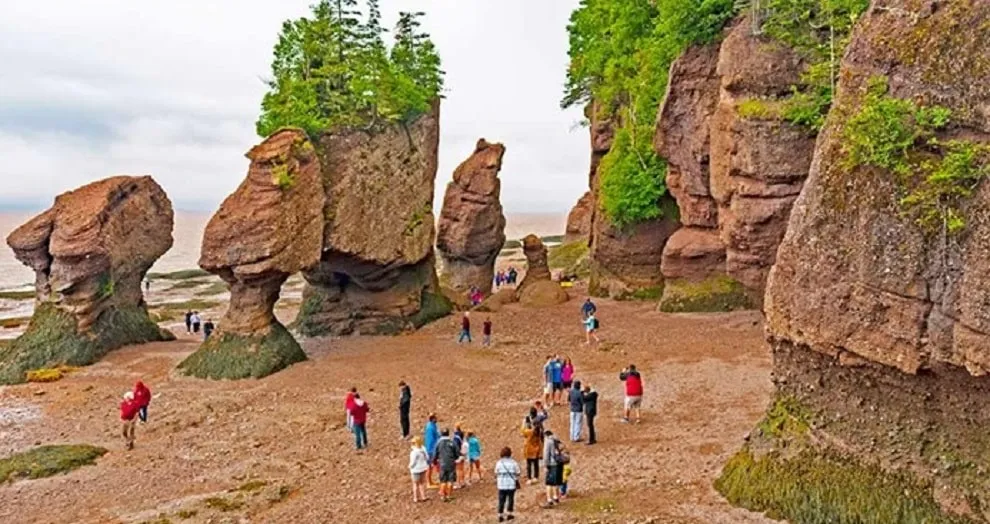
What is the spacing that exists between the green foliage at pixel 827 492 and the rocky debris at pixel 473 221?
36450mm

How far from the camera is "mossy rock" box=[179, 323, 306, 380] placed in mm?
32812

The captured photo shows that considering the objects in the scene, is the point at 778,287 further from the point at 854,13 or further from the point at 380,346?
the point at 380,346

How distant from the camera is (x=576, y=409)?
68.9 feet

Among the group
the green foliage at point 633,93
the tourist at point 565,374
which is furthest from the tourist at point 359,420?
the green foliage at point 633,93

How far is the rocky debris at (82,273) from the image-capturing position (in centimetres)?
3706

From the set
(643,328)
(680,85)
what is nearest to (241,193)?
(643,328)

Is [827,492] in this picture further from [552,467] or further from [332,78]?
[332,78]

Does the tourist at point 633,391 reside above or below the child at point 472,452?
above

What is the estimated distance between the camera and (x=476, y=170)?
52.4 metres

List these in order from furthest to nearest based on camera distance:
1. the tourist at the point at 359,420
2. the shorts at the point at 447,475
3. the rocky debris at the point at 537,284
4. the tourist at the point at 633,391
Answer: the rocky debris at the point at 537,284 → the tourist at the point at 359,420 → the tourist at the point at 633,391 → the shorts at the point at 447,475

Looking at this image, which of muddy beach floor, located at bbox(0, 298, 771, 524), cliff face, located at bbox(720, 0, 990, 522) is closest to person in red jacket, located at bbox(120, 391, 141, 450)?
muddy beach floor, located at bbox(0, 298, 771, 524)

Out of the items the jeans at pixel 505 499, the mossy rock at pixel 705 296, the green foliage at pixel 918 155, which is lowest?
the jeans at pixel 505 499

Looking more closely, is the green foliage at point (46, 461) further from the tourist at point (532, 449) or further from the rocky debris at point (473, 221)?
the rocky debris at point (473, 221)

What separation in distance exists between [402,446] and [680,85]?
25828 mm
